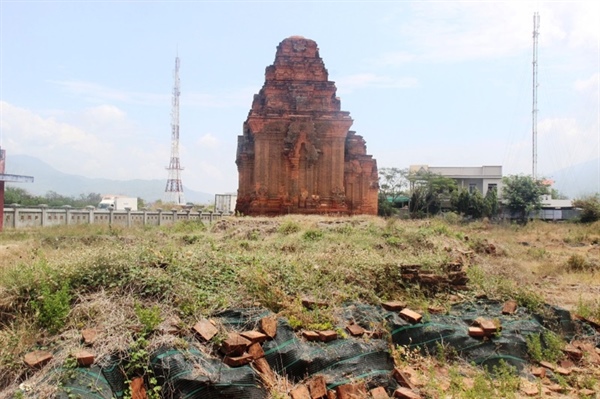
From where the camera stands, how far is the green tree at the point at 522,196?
44.9 meters

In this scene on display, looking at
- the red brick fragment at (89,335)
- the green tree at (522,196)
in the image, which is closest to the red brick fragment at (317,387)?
the red brick fragment at (89,335)

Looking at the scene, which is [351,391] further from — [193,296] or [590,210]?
[590,210]

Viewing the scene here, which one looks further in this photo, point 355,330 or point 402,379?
point 355,330

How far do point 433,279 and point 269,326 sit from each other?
3.34 metres

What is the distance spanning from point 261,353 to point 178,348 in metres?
0.82

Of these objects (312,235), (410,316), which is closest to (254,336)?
(410,316)

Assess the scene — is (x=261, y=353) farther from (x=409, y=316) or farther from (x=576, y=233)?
(x=576, y=233)

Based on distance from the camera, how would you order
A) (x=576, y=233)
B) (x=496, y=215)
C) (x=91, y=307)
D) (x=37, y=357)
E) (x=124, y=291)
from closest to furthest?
(x=37, y=357) → (x=91, y=307) → (x=124, y=291) → (x=576, y=233) → (x=496, y=215)

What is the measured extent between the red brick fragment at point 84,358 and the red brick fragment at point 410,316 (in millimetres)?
3622

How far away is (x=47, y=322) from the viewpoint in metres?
5.23

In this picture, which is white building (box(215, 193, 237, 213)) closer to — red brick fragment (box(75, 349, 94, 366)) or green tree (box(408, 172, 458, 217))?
green tree (box(408, 172, 458, 217))

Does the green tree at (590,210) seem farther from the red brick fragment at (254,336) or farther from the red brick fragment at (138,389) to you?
the red brick fragment at (138,389)

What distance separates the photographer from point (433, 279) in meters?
7.77

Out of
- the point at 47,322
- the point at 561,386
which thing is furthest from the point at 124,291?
the point at 561,386
